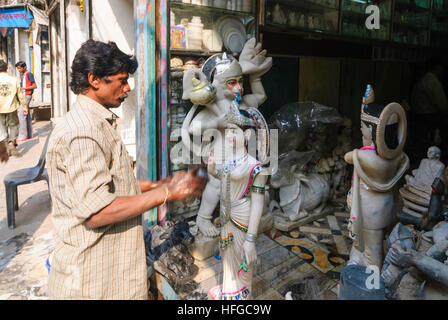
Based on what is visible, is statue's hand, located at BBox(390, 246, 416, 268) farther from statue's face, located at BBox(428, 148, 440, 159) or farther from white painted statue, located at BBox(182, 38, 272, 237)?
white painted statue, located at BBox(182, 38, 272, 237)

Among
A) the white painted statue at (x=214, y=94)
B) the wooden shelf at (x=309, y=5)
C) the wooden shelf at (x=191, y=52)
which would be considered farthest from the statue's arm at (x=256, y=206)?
the wooden shelf at (x=309, y=5)

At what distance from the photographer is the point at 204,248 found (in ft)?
12.1

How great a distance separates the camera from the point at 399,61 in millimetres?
8047

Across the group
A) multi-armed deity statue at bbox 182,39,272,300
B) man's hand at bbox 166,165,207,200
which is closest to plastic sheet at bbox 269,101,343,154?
multi-armed deity statue at bbox 182,39,272,300

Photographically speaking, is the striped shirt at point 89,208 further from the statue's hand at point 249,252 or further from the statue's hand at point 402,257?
the statue's hand at point 402,257

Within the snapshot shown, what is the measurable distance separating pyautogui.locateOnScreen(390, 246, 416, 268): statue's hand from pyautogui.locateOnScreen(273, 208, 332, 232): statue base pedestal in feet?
6.63

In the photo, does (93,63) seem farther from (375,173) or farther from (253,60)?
(253,60)

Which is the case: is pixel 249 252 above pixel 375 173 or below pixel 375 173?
below

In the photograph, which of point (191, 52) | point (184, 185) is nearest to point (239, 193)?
point (184, 185)

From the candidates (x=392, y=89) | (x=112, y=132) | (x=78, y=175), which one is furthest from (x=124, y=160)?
(x=392, y=89)

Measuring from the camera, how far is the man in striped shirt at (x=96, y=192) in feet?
5.13

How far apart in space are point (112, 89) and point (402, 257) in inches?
83.0

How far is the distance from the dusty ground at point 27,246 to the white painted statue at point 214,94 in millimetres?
1754

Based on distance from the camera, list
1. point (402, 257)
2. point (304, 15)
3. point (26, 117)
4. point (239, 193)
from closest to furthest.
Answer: point (402, 257)
point (239, 193)
point (304, 15)
point (26, 117)
